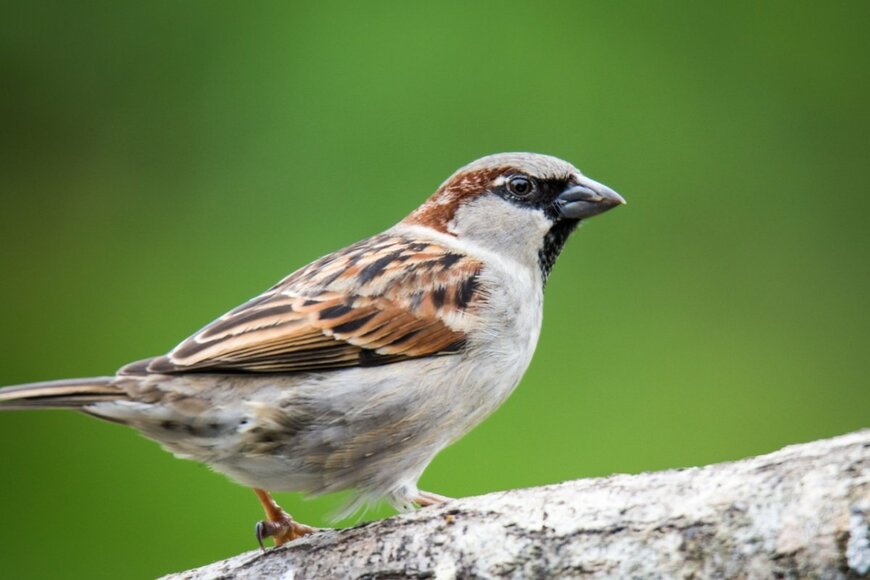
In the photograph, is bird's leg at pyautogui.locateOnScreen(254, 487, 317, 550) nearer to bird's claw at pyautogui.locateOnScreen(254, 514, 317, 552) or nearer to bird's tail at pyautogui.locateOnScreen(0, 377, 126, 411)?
bird's claw at pyautogui.locateOnScreen(254, 514, 317, 552)

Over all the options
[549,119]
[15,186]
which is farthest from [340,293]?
[15,186]

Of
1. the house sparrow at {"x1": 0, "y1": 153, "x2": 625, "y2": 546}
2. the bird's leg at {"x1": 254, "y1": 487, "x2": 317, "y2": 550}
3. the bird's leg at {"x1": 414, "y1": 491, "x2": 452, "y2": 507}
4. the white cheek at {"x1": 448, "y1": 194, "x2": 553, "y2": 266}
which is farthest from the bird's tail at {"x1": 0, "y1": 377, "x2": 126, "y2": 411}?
the white cheek at {"x1": 448, "y1": 194, "x2": 553, "y2": 266}

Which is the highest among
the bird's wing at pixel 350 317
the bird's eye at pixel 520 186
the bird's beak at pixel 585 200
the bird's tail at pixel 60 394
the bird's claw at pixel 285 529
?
the bird's eye at pixel 520 186

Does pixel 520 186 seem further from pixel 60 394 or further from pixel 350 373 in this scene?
pixel 60 394

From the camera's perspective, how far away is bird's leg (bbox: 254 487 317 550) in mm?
3422

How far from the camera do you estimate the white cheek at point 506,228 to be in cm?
376

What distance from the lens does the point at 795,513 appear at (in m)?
2.26

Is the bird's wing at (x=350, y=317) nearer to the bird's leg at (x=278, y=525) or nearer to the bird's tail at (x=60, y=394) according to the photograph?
the bird's tail at (x=60, y=394)

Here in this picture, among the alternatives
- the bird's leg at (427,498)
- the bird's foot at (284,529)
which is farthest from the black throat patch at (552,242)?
the bird's foot at (284,529)

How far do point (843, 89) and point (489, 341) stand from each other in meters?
2.60

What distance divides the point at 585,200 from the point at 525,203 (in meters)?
0.19

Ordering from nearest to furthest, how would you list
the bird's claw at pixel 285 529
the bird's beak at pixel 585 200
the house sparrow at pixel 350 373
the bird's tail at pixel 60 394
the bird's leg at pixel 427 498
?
the bird's tail at pixel 60 394 → the house sparrow at pixel 350 373 → the bird's leg at pixel 427 498 → the bird's claw at pixel 285 529 → the bird's beak at pixel 585 200

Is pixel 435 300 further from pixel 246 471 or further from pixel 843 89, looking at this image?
pixel 843 89

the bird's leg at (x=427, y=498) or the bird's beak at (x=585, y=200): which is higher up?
the bird's beak at (x=585, y=200)
